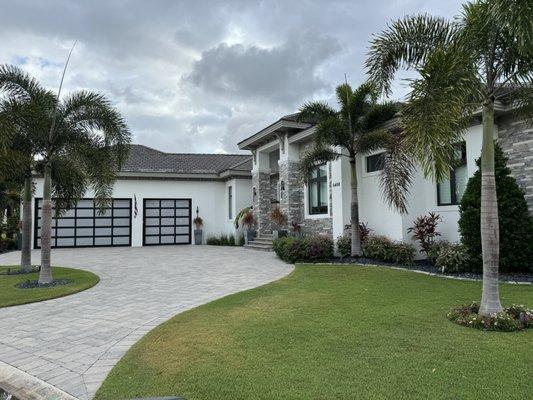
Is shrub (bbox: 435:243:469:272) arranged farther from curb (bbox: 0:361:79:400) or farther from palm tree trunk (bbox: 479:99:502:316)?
curb (bbox: 0:361:79:400)

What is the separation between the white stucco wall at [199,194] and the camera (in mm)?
22562

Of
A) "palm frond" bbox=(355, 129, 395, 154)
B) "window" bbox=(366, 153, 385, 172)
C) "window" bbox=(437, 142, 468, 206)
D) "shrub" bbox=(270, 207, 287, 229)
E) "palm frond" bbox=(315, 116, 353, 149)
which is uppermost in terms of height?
"palm frond" bbox=(315, 116, 353, 149)

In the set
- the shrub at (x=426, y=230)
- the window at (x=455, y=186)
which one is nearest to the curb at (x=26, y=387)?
the shrub at (x=426, y=230)

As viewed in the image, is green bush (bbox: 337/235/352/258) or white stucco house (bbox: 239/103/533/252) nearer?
white stucco house (bbox: 239/103/533/252)

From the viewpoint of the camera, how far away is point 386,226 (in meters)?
12.9

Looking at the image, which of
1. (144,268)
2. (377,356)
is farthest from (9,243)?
(377,356)

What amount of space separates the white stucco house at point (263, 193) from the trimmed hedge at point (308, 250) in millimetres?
1353

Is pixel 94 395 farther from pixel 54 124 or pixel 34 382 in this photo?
pixel 54 124

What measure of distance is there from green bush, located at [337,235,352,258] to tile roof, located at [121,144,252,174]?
405 inches

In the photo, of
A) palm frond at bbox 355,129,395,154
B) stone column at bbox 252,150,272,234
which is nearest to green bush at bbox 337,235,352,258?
palm frond at bbox 355,129,395,154

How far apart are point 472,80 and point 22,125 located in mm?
9752

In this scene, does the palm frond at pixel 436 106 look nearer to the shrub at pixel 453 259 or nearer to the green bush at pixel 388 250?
the shrub at pixel 453 259

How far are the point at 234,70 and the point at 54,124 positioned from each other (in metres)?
8.49

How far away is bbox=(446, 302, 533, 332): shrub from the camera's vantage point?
213 inches
